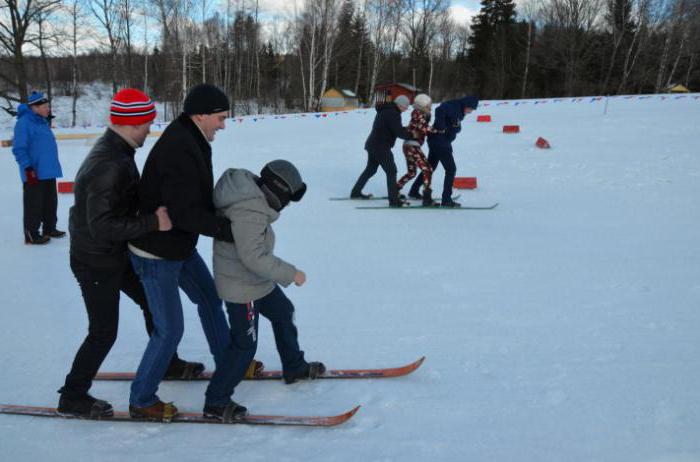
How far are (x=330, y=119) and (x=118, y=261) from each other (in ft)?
56.7

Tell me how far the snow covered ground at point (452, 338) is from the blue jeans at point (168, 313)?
0.66 ft

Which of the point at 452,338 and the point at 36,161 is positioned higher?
the point at 36,161

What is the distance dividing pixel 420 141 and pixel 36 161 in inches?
182

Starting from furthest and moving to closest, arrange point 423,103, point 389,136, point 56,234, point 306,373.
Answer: point 389,136 → point 423,103 → point 56,234 → point 306,373

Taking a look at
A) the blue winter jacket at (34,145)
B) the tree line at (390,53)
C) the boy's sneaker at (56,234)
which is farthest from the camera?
the tree line at (390,53)

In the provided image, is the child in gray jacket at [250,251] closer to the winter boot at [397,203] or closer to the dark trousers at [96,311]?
the dark trousers at [96,311]

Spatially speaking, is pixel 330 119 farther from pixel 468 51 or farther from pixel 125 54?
pixel 468 51

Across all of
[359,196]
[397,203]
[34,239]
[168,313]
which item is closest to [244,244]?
[168,313]

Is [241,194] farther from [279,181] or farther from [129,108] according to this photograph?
[129,108]

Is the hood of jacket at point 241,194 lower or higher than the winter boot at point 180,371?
higher

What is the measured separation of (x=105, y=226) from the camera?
2201mm

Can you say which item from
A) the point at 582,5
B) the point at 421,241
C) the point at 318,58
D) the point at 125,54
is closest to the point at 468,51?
the point at 582,5

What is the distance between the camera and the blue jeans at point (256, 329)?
7.97 ft

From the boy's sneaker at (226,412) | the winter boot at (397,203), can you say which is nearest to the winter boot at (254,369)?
the boy's sneaker at (226,412)
